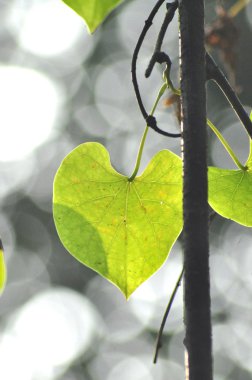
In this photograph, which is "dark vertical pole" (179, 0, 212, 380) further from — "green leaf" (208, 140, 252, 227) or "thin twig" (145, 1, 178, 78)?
"green leaf" (208, 140, 252, 227)

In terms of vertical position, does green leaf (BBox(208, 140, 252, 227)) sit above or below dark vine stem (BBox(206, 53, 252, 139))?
below

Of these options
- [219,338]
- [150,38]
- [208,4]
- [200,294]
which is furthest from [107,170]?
[219,338]

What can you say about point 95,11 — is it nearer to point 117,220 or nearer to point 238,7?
point 117,220

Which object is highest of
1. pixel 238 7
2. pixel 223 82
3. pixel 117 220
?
pixel 238 7

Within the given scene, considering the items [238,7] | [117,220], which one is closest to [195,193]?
[117,220]

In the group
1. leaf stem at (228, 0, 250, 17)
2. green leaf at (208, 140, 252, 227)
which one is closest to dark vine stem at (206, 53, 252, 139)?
green leaf at (208, 140, 252, 227)

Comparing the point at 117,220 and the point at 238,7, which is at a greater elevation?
the point at 238,7

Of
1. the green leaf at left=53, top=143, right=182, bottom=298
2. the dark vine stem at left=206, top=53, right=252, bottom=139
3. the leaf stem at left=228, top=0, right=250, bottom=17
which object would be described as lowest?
the green leaf at left=53, top=143, right=182, bottom=298
